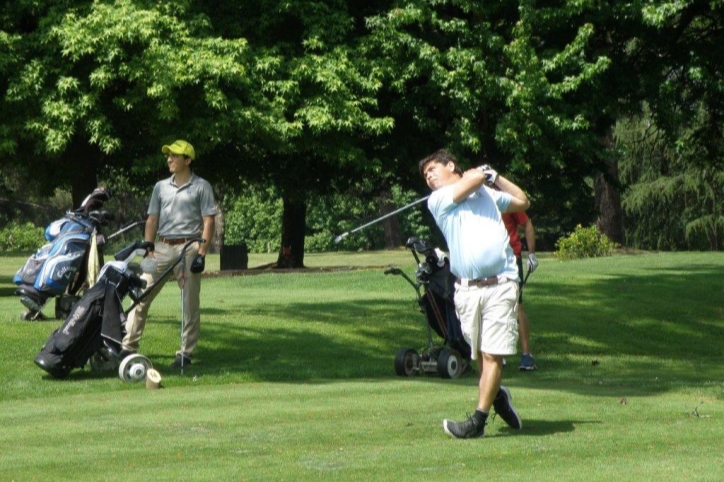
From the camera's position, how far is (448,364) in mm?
12344

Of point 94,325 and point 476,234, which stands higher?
point 476,234

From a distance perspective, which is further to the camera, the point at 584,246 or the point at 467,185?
the point at 584,246

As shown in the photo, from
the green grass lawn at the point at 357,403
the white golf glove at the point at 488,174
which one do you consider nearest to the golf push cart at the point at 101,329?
the green grass lawn at the point at 357,403

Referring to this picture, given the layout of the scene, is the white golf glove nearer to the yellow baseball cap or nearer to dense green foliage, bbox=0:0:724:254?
the yellow baseball cap

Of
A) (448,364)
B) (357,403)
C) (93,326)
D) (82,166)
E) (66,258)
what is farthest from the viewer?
(82,166)

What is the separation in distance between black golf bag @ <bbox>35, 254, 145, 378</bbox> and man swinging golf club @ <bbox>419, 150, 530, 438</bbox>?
14.7ft

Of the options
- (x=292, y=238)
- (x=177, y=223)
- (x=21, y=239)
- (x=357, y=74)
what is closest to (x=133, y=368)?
(x=177, y=223)

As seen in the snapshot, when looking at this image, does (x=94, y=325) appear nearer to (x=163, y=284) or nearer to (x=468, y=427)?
(x=163, y=284)

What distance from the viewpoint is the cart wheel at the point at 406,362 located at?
41.4 feet

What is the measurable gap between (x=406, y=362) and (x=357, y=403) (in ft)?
8.04

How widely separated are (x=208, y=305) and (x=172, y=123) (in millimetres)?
3477

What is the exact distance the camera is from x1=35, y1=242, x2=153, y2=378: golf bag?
11.9 metres

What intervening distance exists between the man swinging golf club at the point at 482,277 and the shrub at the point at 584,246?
1276 inches

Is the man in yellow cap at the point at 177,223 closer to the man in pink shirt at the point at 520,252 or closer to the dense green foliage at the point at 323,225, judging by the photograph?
the man in pink shirt at the point at 520,252
